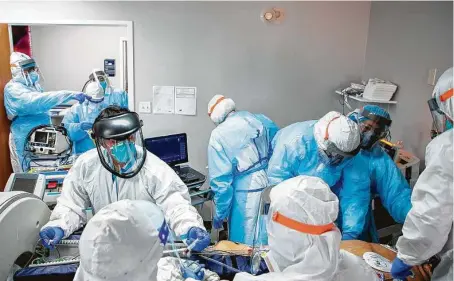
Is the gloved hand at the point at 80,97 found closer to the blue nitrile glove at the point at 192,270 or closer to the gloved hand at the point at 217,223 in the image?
the gloved hand at the point at 217,223

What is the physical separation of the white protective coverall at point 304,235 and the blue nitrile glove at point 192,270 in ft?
1.04

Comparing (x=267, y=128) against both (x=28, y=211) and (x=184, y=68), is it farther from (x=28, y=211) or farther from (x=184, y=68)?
(x=28, y=211)

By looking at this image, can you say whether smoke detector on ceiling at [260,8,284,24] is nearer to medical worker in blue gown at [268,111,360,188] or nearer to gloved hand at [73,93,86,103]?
medical worker in blue gown at [268,111,360,188]

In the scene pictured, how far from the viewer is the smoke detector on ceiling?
3.41 meters

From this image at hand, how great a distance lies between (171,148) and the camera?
3154 millimetres

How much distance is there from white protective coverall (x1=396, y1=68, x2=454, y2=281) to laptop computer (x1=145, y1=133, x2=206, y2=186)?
1817 mm

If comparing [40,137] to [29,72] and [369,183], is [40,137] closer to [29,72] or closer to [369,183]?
[29,72]

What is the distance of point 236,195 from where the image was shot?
2842 millimetres

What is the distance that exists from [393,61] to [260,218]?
2055 mm

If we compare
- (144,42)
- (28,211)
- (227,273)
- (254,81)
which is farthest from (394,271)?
(144,42)

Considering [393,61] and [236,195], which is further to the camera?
[393,61]

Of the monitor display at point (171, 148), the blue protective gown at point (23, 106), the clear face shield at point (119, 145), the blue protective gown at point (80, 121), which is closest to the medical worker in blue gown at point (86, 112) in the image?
the blue protective gown at point (80, 121)

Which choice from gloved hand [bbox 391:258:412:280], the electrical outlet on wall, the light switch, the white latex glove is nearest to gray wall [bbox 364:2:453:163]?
the light switch

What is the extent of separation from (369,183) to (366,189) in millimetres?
41
